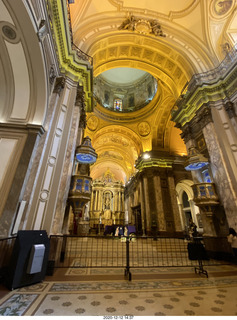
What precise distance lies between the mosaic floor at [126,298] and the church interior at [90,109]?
0.15 ft

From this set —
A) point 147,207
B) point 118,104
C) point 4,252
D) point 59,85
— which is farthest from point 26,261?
point 118,104

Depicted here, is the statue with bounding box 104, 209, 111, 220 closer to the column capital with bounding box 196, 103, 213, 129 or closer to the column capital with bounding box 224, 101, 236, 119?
the column capital with bounding box 196, 103, 213, 129

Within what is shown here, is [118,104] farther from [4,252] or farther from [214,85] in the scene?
[4,252]

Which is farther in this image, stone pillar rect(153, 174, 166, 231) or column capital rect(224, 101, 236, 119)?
stone pillar rect(153, 174, 166, 231)

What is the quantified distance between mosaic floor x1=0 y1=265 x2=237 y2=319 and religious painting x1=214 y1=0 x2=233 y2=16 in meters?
12.1

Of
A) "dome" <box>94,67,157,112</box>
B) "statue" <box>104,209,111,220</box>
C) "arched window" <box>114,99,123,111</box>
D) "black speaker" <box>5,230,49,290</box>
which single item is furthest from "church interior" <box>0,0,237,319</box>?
"statue" <box>104,209,111,220</box>

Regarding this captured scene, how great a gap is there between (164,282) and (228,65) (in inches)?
352

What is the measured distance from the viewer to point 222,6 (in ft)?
26.6

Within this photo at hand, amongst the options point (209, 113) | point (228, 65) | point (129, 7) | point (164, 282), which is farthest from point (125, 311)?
point (129, 7)

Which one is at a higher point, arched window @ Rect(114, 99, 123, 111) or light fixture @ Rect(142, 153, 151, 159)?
arched window @ Rect(114, 99, 123, 111)

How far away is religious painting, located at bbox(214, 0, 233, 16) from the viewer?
7.96 metres

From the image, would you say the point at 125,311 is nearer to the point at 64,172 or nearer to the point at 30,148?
the point at 64,172

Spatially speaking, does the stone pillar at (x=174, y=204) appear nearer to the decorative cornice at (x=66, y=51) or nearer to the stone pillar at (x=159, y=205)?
the stone pillar at (x=159, y=205)

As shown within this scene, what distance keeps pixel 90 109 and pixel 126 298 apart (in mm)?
8627
